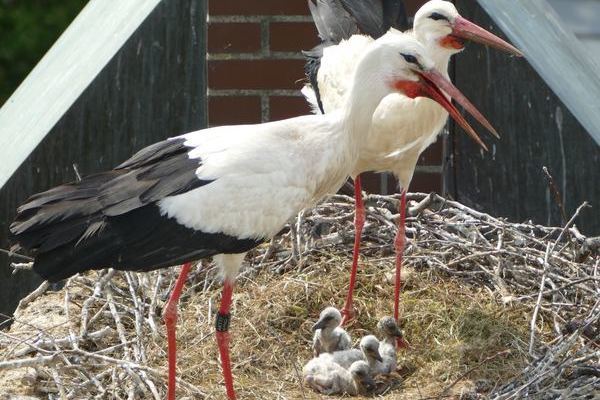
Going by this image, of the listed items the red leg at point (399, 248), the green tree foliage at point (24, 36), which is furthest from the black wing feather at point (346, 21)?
the green tree foliage at point (24, 36)

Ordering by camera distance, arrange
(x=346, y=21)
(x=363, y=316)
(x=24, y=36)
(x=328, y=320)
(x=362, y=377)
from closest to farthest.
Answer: (x=362, y=377), (x=328, y=320), (x=363, y=316), (x=346, y=21), (x=24, y=36)

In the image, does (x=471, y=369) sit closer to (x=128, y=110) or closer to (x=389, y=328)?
(x=389, y=328)

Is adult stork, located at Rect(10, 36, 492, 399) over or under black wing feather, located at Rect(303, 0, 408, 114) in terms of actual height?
under

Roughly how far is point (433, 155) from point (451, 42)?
107cm

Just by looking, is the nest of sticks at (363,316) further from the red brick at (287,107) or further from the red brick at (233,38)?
the red brick at (233,38)

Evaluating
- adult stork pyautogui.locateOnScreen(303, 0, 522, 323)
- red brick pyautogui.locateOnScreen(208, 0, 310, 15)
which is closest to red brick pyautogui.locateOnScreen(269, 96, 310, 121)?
red brick pyautogui.locateOnScreen(208, 0, 310, 15)

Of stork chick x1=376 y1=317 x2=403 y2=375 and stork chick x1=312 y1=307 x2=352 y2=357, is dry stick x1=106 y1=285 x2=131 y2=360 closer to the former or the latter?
stork chick x1=312 y1=307 x2=352 y2=357

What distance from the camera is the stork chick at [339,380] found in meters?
7.04

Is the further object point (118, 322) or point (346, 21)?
point (346, 21)

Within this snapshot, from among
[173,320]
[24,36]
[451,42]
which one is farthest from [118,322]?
[24,36]

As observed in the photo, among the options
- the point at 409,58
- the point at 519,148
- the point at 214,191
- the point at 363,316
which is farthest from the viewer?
the point at 519,148

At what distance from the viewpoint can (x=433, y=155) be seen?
28.1 ft

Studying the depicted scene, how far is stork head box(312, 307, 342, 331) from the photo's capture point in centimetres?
716

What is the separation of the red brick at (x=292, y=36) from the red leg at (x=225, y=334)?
1861 millimetres
